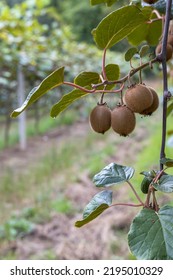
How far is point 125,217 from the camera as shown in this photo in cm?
285

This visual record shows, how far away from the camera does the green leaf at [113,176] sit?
0.72 meters

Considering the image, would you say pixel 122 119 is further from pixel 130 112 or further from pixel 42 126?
pixel 42 126

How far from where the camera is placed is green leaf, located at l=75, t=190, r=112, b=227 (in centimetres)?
65

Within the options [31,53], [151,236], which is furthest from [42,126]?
[151,236]

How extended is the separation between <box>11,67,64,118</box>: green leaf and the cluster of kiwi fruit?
0.08 meters

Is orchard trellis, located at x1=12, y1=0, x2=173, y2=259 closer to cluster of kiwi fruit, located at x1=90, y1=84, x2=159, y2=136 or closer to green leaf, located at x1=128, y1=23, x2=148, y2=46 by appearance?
cluster of kiwi fruit, located at x1=90, y1=84, x2=159, y2=136

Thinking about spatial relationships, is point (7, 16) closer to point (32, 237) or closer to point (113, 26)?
point (32, 237)

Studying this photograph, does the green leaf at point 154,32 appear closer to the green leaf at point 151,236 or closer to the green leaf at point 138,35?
the green leaf at point 138,35

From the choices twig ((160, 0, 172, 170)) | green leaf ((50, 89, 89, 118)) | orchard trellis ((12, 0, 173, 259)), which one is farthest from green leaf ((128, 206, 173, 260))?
green leaf ((50, 89, 89, 118))

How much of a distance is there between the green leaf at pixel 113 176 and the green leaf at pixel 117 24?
207 mm

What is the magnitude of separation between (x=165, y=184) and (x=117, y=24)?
0.26 metres

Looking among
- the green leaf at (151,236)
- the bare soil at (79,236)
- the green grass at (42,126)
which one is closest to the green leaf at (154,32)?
the green leaf at (151,236)

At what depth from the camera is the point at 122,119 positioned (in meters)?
0.69
